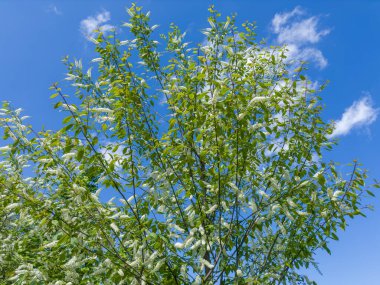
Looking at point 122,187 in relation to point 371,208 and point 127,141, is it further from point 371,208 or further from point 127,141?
point 371,208

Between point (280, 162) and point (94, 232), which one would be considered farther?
point (280, 162)

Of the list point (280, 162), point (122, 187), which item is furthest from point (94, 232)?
point (280, 162)

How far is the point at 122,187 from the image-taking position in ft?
16.9

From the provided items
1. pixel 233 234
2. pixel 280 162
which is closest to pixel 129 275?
pixel 233 234

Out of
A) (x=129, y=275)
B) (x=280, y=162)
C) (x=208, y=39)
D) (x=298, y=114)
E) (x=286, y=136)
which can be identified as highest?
(x=208, y=39)

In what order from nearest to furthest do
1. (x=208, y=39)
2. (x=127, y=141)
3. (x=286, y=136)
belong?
(x=127, y=141)
(x=286, y=136)
(x=208, y=39)

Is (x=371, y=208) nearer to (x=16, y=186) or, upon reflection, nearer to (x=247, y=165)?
(x=247, y=165)

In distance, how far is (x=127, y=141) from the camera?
5234mm

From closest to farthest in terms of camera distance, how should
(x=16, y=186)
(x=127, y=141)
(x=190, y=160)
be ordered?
(x=190, y=160), (x=127, y=141), (x=16, y=186)

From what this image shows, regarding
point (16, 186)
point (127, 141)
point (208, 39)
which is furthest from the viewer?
point (208, 39)

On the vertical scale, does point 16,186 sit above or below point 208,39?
below

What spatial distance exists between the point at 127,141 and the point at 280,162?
2.36 metres

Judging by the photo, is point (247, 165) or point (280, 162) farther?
point (280, 162)

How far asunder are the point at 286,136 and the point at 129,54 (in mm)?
2903
